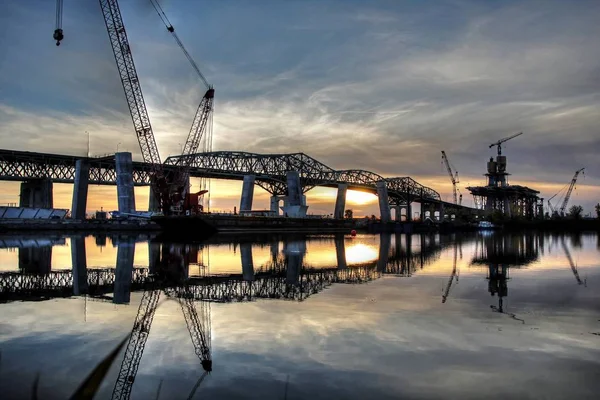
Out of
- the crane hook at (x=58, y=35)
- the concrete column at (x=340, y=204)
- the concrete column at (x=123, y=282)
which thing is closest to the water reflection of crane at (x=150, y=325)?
the concrete column at (x=123, y=282)

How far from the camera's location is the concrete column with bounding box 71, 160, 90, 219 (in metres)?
126

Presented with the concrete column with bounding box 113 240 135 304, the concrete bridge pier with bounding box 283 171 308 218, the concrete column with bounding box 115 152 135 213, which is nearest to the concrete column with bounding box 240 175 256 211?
the concrete bridge pier with bounding box 283 171 308 218

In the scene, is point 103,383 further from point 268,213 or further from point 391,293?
point 268,213

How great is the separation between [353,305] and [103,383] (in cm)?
1085

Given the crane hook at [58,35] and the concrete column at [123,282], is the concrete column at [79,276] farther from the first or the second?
the crane hook at [58,35]

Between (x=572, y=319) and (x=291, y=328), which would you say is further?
(x=572, y=319)

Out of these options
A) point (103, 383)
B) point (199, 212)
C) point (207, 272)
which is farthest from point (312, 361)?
point (199, 212)

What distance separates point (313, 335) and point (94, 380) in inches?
235

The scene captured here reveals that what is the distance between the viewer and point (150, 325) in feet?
51.3

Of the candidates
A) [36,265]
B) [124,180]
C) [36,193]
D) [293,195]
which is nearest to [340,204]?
[293,195]

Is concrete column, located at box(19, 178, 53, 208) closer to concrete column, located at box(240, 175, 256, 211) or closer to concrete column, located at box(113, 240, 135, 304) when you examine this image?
concrete column, located at box(240, 175, 256, 211)

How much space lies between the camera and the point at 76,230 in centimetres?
10144

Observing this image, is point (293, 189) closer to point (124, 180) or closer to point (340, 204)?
point (340, 204)

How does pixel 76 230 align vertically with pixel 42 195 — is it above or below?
below
